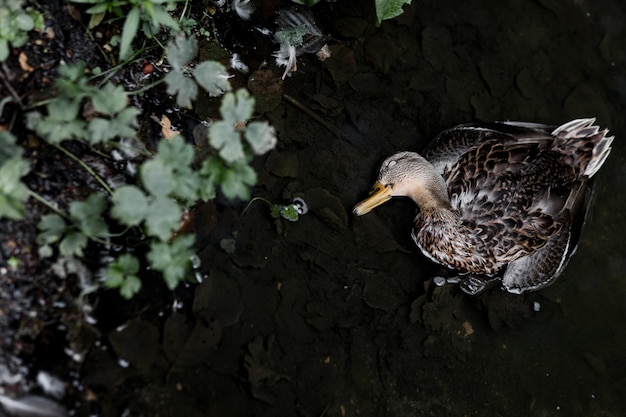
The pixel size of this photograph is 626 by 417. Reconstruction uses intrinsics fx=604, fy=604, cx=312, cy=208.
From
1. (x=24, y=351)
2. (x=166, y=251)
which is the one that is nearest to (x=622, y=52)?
(x=166, y=251)

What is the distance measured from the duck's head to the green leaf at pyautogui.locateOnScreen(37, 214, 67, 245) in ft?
5.82

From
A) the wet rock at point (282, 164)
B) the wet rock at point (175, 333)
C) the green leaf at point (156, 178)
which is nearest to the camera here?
the green leaf at point (156, 178)

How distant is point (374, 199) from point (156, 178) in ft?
5.42

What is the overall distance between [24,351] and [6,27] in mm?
1491

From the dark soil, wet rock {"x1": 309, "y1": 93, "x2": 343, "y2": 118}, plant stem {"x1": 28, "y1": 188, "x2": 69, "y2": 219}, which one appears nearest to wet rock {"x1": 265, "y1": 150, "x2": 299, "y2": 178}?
the dark soil

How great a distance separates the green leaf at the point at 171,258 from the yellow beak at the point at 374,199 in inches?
52.5

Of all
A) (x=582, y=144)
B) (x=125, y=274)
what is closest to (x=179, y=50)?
(x=125, y=274)

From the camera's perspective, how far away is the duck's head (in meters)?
3.86

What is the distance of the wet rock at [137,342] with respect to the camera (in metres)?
3.14

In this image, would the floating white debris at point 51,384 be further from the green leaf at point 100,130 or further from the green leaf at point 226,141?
the green leaf at point 226,141

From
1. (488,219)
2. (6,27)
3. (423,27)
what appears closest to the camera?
(6,27)

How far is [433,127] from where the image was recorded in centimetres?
438

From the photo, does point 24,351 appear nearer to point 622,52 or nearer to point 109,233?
point 109,233

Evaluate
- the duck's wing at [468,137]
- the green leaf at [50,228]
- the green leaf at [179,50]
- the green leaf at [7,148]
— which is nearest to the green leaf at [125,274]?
the green leaf at [50,228]
